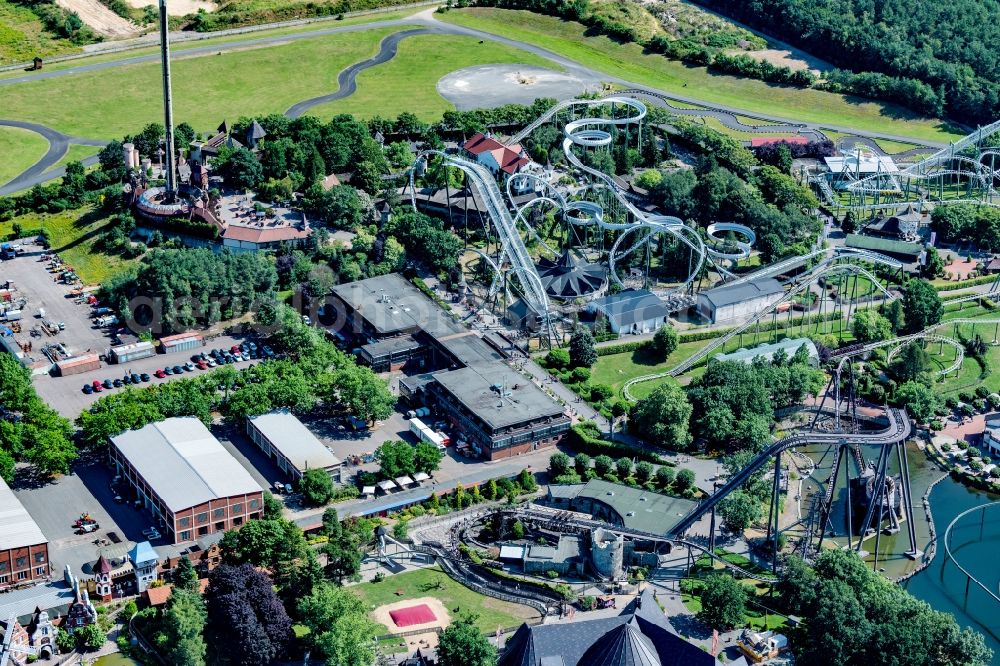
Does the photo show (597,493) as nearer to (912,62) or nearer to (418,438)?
(418,438)

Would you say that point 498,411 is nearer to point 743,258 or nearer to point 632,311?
point 632,311

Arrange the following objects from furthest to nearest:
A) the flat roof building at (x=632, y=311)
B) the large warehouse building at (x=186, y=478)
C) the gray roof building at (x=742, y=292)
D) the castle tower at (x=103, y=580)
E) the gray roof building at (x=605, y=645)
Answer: the gray roof building at (x=742, y=292)
the flat roof building at (x=632, y=311)
the large warehouse building at (x=186, y=478)
the castle tower at (x=103, y=580)
the gray roof building at (x=605, y=645)

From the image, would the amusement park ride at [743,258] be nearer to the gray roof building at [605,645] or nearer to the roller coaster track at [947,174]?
the roller coaster track at [947,174]

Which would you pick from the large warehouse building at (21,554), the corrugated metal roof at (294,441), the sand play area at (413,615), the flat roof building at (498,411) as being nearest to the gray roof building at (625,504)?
the flat roof building at (498,411)

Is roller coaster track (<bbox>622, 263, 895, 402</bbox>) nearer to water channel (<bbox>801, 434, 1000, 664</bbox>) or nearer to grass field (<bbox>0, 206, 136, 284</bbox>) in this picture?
water channel (<bbox>801, 434, 1000, 664</bbox>)

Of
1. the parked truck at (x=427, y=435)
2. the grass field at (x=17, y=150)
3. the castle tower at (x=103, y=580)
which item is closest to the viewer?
the castle tower at (x=103, y=580)

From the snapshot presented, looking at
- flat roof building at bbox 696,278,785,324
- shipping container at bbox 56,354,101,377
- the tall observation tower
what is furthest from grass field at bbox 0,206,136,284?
flat roof building at bbox 696,278,785,324

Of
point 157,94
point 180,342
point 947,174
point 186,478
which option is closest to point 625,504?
point 186,478

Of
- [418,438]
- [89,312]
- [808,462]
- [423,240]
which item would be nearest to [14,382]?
[89,312]
